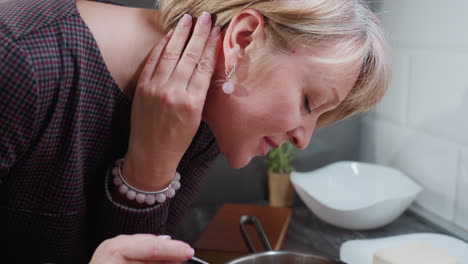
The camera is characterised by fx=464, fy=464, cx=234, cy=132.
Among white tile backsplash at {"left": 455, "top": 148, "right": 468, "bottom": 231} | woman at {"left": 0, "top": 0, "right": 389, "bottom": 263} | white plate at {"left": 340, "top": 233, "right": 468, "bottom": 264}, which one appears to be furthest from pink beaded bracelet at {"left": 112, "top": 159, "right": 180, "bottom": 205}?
white tile backsplash at {"left": 455, "top": 148, "right": 468, "bottom": 231}

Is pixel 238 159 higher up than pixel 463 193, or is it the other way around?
pixel 238 159

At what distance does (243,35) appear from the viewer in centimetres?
72

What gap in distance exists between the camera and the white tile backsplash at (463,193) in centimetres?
106

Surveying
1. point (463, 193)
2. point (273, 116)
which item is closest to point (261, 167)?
point (463, 193)

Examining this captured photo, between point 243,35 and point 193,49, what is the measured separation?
8 cm

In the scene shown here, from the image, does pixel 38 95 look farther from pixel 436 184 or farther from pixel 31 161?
pixel 436 184

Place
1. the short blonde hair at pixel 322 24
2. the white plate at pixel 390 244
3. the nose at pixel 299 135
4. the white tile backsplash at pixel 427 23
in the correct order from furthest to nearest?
the white tile backsplash at pixel 427 23, the white plate at pixel 390 244, the nose at pixel 299 135, the short blonde hair at pixel 322 24

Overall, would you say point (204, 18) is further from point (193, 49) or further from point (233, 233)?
point (233, 233)

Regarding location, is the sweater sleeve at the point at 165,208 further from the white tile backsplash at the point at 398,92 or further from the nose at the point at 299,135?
the white tile backsplash at the point at 398,92

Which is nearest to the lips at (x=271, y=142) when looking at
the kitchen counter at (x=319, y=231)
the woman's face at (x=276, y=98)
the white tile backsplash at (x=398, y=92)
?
the woman's face at (x=276, y=98)

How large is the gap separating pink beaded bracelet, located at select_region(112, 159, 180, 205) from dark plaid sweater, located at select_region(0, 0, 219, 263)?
2cm

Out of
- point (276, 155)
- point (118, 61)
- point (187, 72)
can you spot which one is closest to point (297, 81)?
point (187, 72)

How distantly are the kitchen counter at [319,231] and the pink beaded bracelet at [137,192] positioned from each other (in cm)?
33

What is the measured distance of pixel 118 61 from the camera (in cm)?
74
